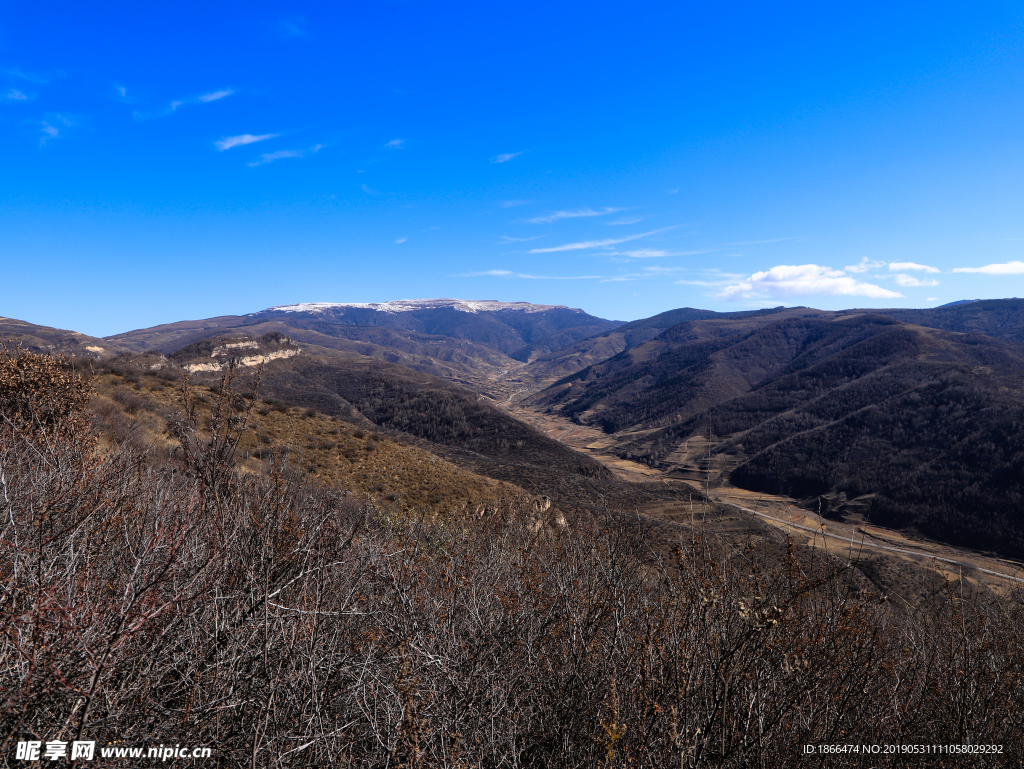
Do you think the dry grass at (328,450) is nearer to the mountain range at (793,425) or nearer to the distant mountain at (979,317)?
the mountain range at (793,425)

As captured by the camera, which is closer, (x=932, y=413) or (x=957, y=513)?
(x=957, y=513)

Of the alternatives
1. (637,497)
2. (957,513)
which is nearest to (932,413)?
(957,513)

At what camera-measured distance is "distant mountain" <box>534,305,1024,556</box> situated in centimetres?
5403

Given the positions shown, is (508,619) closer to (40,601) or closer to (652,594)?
(652,594)

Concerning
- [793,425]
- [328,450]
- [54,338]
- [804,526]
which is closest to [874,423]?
[793,425]

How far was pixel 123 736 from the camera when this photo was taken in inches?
114

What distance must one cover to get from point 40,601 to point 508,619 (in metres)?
4.44

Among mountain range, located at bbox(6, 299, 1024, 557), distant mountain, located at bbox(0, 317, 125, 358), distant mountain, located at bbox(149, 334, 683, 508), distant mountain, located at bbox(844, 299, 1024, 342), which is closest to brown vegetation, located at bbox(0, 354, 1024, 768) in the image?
mountain range, located at bbox(6, 299, 1024, 557)

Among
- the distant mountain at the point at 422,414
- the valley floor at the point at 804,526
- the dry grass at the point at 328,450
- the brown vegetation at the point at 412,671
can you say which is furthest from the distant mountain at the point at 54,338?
the brown vegetation at the point at 412,671

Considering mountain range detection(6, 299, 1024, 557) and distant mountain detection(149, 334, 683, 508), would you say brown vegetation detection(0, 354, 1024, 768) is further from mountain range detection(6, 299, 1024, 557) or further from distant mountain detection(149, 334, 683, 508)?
distant mountain detection(149, 334, 683, 508)

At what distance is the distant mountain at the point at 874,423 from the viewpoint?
54.0 m

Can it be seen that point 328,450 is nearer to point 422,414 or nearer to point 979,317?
point 422,414

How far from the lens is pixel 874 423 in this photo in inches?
2908

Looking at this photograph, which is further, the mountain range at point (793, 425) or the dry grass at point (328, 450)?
the mountain range at point (793, 425)
